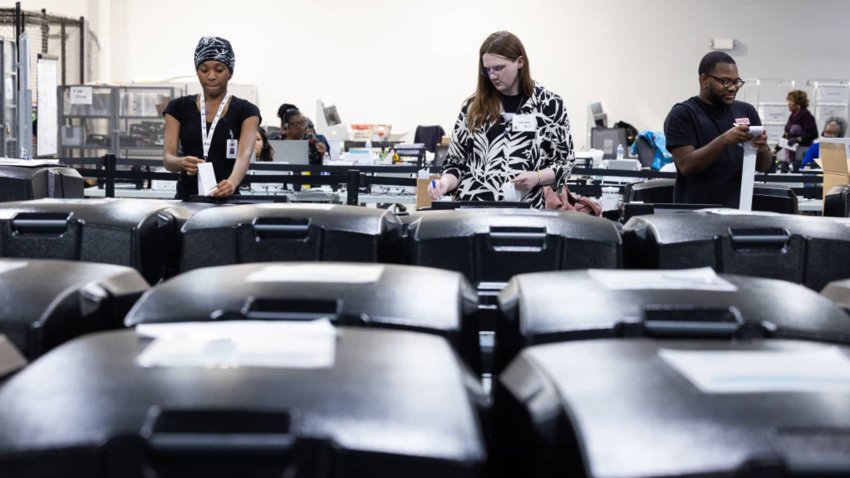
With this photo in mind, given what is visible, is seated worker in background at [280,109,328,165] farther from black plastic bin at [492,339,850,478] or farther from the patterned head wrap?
black plastic bin at [492,339,850,478]

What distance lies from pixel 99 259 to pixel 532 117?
1.63 metres

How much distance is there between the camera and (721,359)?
868mm

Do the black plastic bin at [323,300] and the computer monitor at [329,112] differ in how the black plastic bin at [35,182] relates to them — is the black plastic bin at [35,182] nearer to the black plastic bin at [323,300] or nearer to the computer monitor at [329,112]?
the black plastic bin at [323,300]

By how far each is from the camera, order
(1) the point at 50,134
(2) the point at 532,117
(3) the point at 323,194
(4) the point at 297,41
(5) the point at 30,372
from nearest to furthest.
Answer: (5) the point at 30,372
(2) the point at 532,117
(3) the point at 323,194
(1) the point at 50,134
(4) the point at 297,41

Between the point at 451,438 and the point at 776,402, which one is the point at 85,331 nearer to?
the point at 451,438

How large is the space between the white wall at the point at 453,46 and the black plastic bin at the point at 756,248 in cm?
1231

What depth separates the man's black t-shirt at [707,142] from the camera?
324cm

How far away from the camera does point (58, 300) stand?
1123mm

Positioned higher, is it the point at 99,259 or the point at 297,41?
Answer: the point at 297,41

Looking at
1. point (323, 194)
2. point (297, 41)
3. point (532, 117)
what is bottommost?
point (323, 194)

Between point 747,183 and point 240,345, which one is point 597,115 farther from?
point 240,345


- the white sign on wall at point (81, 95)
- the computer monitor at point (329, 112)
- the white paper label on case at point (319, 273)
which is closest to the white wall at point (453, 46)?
the white sign on wall at point (81, 95)

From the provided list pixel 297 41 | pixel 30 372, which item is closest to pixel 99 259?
pixel 30 372

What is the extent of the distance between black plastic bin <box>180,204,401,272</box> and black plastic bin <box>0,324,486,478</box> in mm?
758
